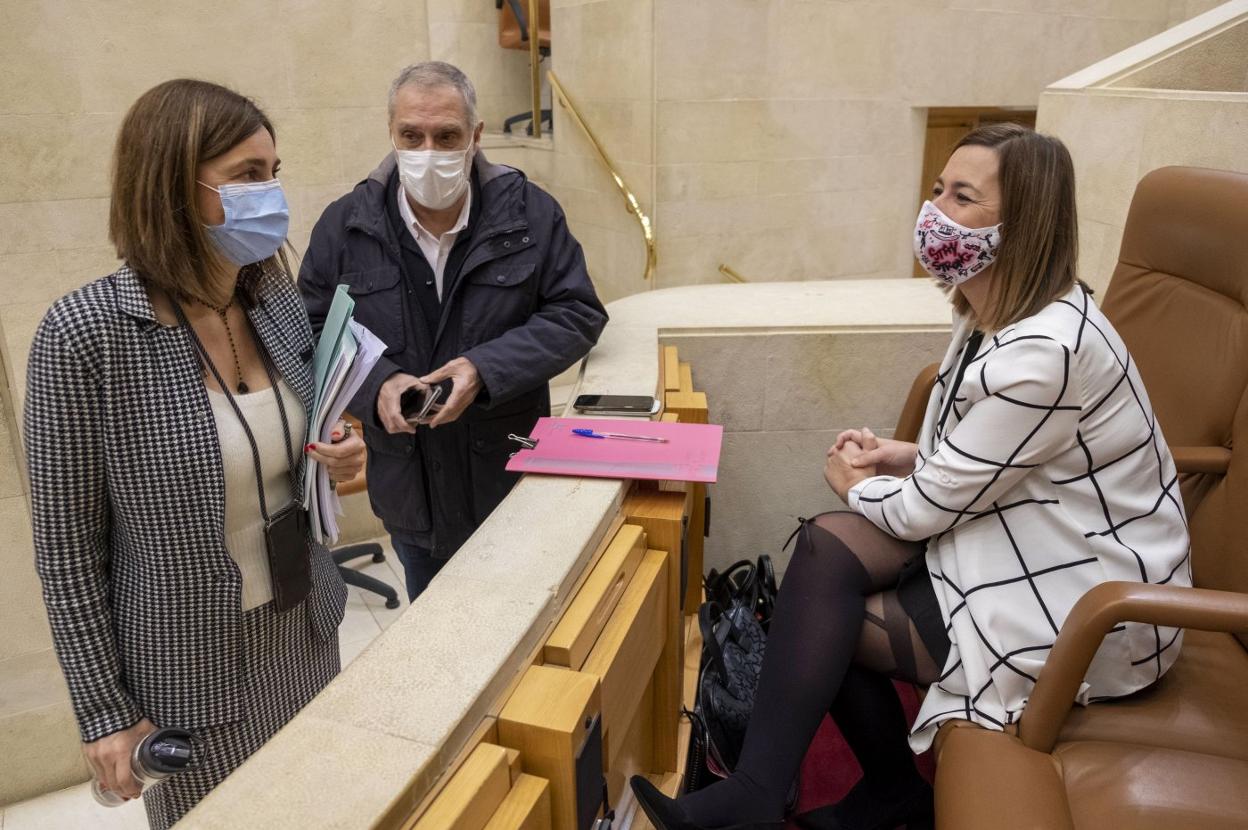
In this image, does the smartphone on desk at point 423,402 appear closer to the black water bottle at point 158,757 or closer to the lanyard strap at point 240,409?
the lanyard strap at point 240,409

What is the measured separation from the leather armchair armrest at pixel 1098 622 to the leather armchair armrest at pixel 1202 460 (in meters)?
0.52

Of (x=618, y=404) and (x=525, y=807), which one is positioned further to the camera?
(x=618, y=404)

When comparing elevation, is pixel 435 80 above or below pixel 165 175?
above

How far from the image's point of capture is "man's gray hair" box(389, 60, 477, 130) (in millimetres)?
1957

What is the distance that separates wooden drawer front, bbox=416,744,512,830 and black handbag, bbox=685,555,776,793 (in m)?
0.84

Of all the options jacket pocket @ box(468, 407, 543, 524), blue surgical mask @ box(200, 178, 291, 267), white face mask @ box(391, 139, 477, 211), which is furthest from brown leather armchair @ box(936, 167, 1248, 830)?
white face mask @ box(391, 139, 477, 211)

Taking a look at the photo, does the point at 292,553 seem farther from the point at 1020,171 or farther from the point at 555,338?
the point at 1020,171

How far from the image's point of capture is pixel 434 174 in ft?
6.39

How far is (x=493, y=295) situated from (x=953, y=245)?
2.99ft

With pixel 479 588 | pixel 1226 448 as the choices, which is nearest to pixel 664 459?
pixel 479 588

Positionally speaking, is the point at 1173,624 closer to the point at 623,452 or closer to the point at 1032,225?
the point at 1032,225

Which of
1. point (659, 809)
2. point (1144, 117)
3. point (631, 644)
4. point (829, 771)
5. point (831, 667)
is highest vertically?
point (1144, 117)

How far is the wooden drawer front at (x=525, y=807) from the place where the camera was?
3.29 ft

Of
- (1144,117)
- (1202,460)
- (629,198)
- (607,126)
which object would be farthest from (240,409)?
(607,126)
